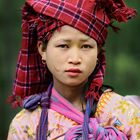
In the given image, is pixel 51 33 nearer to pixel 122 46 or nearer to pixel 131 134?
pixel 131 134

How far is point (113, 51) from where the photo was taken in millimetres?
5977

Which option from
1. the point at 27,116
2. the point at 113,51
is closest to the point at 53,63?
the point at 27,116

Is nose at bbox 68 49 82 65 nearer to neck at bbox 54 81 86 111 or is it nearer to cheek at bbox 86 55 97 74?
cheek at bbox 86 55 97 74

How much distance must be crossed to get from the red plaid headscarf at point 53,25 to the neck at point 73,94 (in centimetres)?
5

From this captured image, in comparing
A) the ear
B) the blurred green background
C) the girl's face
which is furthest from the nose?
the blurred green background

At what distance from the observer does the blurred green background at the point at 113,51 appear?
5.93m

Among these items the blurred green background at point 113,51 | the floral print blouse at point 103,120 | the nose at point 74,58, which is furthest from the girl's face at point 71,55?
the blurred green background at point 113,51

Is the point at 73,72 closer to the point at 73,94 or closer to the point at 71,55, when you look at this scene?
the point at 71,55

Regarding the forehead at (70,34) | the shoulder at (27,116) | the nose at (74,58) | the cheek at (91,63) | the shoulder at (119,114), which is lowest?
the shoulder at (27,116)

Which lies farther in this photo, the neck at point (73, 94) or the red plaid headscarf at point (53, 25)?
the neck at point (73, 94)

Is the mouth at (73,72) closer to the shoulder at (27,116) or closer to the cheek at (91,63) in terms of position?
the cheek at (91,63)

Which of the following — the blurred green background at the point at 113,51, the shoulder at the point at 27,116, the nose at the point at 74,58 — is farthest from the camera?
the blurred green background at the point at 113,51

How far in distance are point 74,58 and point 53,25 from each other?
19cm

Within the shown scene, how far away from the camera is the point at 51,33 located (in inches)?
126
